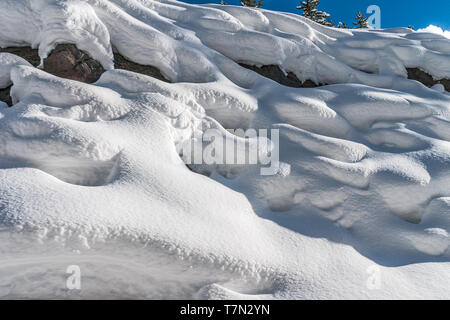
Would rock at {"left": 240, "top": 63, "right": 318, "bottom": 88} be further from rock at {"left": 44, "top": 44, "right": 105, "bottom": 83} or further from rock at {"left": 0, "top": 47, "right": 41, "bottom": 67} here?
rock at {"left": 0, "top": 47, "right": 41, "bottom": 67}

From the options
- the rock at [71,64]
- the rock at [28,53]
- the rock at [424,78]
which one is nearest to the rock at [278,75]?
the rock at [424,78]

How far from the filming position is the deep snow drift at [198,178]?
1.73m

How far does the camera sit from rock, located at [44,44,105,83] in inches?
123

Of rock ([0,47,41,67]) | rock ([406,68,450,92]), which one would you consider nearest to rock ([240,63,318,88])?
rock ([406,68,450,92])

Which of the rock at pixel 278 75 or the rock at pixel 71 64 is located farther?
the rock at pixel 278 75

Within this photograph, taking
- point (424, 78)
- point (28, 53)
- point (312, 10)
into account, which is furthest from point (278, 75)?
point (312, 10)

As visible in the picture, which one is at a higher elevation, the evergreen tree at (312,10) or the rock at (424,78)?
the evergreen tree at (312,10)

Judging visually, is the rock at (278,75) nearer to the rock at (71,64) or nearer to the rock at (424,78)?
the rock at (424,78)

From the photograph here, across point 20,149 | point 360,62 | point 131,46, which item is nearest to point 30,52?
point 131,46

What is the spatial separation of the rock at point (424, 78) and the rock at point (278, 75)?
1829mm

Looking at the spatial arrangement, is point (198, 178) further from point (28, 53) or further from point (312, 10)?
point (312, 10)

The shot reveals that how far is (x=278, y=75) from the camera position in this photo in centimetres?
433

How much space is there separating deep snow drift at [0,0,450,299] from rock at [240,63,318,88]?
0.12 meters
